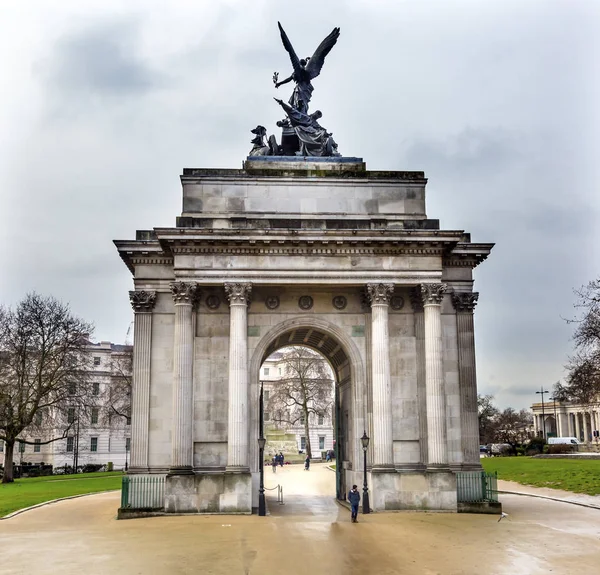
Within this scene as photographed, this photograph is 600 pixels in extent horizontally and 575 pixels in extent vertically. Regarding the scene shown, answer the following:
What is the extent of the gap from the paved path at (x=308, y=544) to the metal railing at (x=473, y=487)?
1.45 metres

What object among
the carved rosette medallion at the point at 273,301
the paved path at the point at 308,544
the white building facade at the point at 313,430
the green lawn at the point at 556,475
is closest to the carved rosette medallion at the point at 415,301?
the carved rosette medallion at the point at 273,301

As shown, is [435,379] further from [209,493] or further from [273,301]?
[209,493]

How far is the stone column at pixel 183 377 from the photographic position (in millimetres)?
31812

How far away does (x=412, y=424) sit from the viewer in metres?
33.7

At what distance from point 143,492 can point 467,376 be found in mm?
15513

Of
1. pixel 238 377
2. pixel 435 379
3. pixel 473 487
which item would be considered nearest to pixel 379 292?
pixel 435 379

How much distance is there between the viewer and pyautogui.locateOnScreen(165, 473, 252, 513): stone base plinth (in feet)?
102

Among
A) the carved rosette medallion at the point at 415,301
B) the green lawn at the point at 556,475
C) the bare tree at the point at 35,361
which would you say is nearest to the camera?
the carved rosette medallion at the point at 415,301

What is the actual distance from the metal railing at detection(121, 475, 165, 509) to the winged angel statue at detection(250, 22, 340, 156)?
53.6ft

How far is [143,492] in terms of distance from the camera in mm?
32125

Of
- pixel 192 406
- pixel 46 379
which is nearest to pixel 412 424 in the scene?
pixel 192 406

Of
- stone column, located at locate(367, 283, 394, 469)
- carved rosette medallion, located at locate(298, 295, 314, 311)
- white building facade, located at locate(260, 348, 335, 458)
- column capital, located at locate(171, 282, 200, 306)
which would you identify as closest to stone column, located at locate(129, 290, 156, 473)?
column capital, located at locate(171, 282, 200, 306)

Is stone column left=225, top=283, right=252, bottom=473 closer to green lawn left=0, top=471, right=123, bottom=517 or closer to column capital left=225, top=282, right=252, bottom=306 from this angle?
column capital left=225, top=282, right=252, bottom=306

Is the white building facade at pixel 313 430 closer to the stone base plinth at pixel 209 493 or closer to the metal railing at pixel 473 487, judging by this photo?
the metal railing at pixel 473 487
